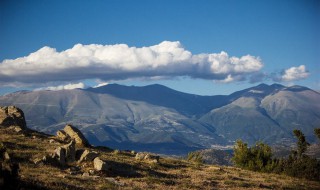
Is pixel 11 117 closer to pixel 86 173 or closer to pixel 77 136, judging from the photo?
pixel 77 136

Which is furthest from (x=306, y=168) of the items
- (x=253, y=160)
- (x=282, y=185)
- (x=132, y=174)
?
(x=132, y=174)

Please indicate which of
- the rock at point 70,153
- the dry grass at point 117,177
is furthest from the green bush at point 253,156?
the rock at point 70,153

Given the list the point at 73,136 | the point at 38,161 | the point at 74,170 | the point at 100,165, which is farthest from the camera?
the point at 73,136

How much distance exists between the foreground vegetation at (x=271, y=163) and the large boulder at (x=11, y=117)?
43.3 meters

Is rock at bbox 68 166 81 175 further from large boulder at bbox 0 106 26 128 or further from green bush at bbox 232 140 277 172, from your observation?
green bush at bbox 232 140 277 172

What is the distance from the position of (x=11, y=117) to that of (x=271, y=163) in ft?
160

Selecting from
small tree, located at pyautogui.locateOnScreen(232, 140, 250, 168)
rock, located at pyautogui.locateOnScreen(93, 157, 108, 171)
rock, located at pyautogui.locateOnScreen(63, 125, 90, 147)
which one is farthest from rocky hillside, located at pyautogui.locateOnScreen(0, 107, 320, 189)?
small tree, located at pyautogui.locateOnScreen(232, 140, 250, 168)

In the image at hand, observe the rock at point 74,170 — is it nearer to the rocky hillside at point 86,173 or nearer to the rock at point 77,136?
the rocky hillside at point 86,173

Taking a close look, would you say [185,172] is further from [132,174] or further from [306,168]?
[306,168]

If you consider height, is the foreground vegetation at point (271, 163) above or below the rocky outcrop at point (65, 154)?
below

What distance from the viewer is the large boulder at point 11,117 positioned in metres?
61.4

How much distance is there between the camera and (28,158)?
37.2 m

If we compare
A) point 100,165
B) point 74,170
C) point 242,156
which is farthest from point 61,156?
point 242,156

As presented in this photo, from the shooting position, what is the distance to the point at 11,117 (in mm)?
63625
